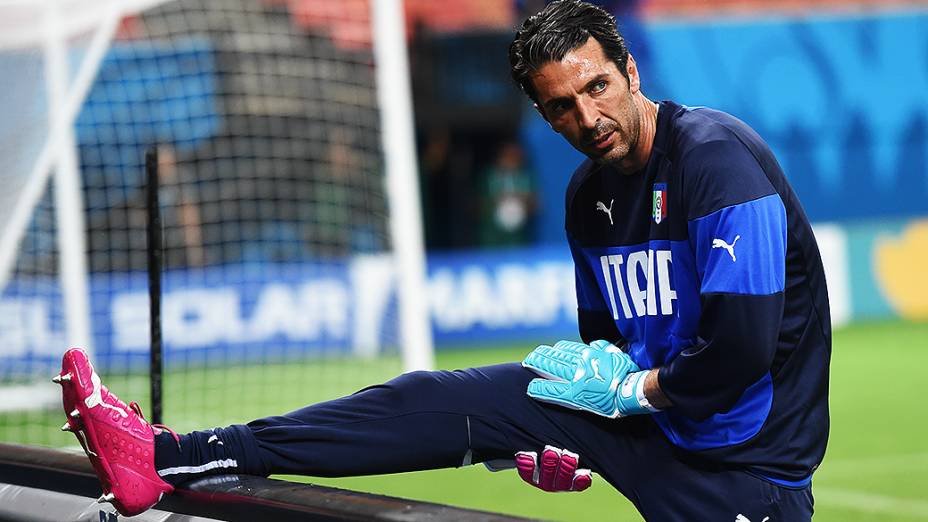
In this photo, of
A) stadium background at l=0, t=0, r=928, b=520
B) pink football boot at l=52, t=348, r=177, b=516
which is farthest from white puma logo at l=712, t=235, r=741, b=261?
stadium background at l=0, t=0, r=928, b=520

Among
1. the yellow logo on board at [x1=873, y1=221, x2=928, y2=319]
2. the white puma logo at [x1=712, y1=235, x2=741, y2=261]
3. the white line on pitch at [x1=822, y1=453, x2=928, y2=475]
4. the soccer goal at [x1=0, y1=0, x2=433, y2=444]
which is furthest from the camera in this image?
the yellow logo on board at [x1=873, y1=221, x2=928, y2=319]

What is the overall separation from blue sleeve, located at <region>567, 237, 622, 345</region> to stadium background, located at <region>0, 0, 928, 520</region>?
2.78 meters

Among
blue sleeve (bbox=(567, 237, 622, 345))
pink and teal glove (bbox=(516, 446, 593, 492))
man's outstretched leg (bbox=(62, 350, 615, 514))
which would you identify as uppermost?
blue sleeve (bbox=(567, 237, 622, 345))

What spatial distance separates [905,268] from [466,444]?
13271 millimetres

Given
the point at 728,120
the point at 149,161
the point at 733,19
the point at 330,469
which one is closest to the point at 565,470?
the point at 330,469

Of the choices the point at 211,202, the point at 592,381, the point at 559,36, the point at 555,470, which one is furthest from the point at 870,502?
the point at 211,202

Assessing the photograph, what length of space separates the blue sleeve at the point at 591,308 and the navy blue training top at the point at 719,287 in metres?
0.06

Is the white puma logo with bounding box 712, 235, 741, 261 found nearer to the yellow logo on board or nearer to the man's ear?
the man's ear

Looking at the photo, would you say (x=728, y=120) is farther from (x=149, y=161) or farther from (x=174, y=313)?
(x=174, y=313)

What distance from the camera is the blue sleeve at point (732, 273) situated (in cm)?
299

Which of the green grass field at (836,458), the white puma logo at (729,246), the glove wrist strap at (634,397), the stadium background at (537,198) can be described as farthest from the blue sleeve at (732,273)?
the stadium background at (537,198)

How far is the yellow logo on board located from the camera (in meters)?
15.7

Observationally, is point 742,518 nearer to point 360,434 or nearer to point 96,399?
point 360,434

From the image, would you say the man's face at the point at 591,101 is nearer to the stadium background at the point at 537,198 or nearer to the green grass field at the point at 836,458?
the green grass field at the point at 836,458
